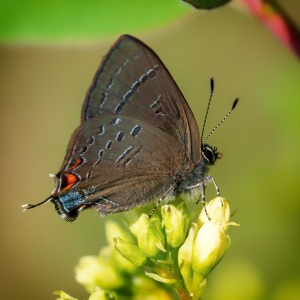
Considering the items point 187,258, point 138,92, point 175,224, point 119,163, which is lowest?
point 187,258

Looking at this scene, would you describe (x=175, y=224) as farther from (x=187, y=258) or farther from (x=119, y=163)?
(x=119, y=163)

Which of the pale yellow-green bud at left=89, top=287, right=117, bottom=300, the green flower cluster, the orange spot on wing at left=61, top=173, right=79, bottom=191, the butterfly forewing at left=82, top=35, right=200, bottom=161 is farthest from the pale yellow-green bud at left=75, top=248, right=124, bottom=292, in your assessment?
the butterfly forewing at left=82, top=35, right=200, bottom=161

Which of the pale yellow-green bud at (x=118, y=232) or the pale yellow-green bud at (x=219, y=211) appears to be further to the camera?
the pale yellow-green bud at (x=118, y=232)

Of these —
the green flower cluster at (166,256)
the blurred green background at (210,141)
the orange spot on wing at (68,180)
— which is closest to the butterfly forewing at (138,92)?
the blurred green background at (210,141)

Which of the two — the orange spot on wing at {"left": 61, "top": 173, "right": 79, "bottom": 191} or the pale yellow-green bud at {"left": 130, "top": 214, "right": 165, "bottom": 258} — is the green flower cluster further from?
Answer: the orange spot on wing at {"left": 61, "top": 173, "right": 79, "bottom": 191}

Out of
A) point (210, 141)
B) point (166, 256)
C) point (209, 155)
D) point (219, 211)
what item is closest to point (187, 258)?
point (166, 256)

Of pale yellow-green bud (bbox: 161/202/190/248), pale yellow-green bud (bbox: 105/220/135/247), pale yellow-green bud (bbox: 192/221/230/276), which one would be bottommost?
pale yellow-green bud (bbox: 192/221/230/276)

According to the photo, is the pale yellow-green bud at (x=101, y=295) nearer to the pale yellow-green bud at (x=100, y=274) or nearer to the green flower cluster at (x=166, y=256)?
the green flower cluster at (x=166, y=256)
